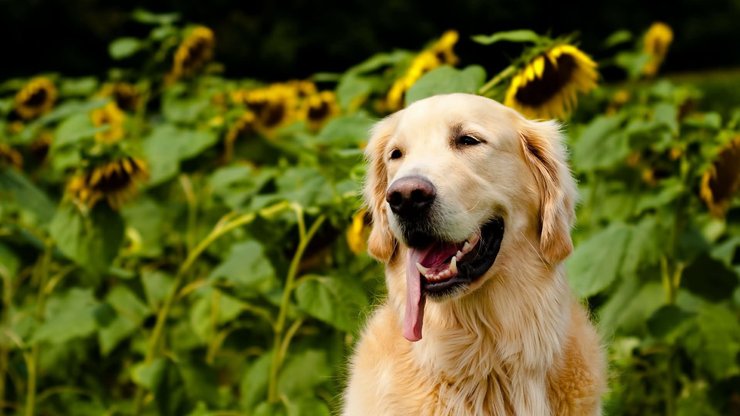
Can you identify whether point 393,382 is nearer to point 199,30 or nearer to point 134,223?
point 134,223

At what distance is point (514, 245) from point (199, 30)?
133 inches

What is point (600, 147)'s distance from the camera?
4152 mm

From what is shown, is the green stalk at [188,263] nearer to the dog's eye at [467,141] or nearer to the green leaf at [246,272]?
the green leaf at [246,272]

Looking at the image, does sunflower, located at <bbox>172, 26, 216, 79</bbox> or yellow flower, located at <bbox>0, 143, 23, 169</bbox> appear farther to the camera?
sunflower, located at <bbox>172, 26, 216, 79</bbox>

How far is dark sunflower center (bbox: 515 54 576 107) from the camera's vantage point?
341cm

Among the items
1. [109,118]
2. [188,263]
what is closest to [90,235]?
[188,263]

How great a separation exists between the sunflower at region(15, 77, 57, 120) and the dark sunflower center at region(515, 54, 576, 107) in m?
3.68

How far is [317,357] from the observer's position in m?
3.75

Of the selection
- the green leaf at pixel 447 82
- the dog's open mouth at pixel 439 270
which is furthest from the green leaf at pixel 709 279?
the dog's open mouth at pixel 439 270

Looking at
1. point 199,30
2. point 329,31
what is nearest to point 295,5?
point 329,31

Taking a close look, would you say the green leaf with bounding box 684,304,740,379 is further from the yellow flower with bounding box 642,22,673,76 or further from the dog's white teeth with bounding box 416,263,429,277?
the yellow flower with bounding box 642,22,673,76

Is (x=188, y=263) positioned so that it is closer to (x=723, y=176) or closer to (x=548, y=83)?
(x=548, y=83)

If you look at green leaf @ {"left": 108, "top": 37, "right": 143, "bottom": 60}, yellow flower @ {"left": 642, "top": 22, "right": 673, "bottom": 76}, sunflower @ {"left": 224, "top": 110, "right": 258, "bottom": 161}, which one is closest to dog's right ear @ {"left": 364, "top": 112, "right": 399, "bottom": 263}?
sunflower @ {"left": 224, "top": 110, "right": 258, "bottom": 161}

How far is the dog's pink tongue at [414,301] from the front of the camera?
246cm
